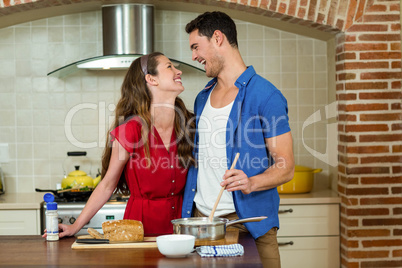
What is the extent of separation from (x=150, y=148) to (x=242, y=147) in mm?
431

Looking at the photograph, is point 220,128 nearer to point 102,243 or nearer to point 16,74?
point 102,243

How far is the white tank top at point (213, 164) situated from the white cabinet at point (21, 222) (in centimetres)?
178

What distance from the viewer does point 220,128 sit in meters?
2.43

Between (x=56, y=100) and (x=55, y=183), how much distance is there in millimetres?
663

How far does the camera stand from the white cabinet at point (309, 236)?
156 inches

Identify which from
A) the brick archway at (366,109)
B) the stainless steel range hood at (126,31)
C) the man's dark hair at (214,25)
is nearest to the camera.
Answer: the man's dark hair at (214,25)

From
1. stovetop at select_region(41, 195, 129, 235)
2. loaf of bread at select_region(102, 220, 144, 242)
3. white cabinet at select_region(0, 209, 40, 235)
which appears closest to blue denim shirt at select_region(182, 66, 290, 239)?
loaf of bread at select_region(102, 220, 144, 242)

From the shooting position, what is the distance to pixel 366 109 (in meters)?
3.81

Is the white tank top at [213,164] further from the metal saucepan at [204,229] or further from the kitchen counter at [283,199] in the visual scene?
the kitchen counter at [283,199]

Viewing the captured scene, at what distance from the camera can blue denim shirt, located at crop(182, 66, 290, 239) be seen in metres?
2.33

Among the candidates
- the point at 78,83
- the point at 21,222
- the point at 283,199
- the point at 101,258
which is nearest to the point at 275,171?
the point at 101,258

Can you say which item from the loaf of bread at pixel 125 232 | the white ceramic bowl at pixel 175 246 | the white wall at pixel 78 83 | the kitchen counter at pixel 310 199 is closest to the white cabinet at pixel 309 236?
the kitchen counter at pixel 310 199

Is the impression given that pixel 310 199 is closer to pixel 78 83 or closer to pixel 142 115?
pixel 142 115

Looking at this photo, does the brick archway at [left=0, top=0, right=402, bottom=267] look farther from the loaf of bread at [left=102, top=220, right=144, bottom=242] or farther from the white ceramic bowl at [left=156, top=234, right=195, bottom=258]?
the white ceramic bowl at [left=156, top=234, right=195, bottom=258]
